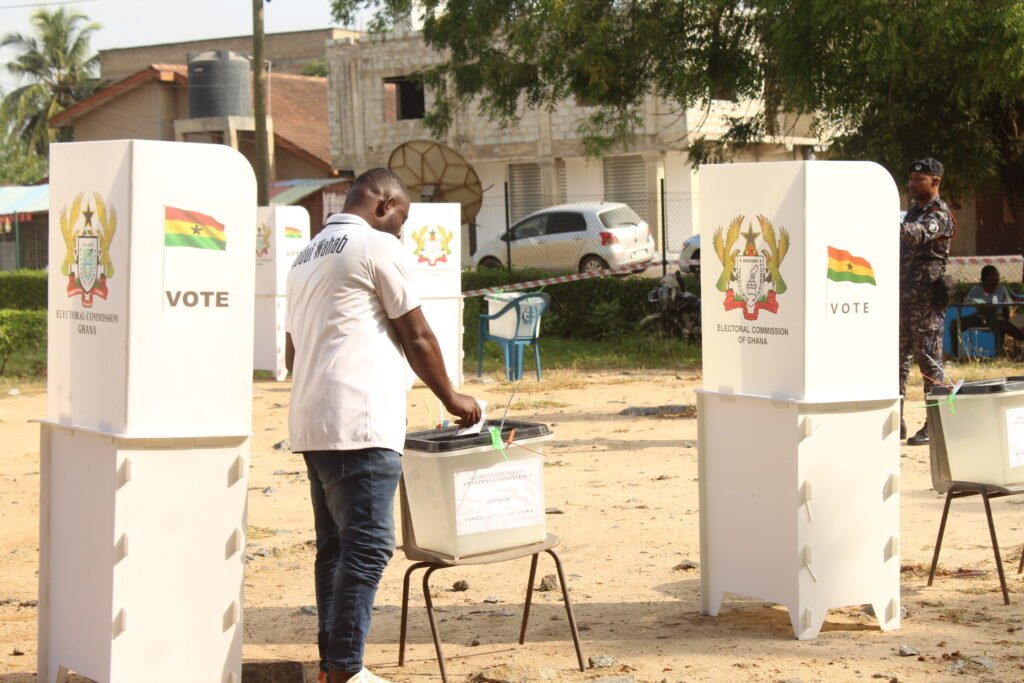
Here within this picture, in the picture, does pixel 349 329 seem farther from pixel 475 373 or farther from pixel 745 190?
pixel 475 373

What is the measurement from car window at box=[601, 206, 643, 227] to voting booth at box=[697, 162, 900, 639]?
21.6 m

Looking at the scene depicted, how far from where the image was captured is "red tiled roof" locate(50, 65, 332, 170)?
4128 cm

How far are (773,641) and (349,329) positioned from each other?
7.36 ft

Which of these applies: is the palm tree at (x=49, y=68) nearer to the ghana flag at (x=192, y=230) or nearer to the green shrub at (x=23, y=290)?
the green shrub at (x=23, y=290)

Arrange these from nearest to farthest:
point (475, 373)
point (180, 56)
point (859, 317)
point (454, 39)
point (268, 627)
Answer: point (859, 317), point (268, 627), point (475, 373), point (454, 39), point (180, 56)

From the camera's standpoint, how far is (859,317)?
5.43 meters

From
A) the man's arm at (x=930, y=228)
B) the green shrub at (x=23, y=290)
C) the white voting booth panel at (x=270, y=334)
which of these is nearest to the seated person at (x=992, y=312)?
the man's arm at (x=930, y=228)

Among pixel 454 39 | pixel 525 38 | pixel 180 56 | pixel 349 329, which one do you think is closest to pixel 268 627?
pixel 349 329

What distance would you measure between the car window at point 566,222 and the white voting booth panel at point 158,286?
22.8 meters

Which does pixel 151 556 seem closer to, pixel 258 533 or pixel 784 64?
pixel 258 533

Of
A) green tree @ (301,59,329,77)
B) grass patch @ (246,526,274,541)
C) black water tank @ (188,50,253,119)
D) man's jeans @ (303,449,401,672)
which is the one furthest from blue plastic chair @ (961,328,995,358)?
green tree @ (301,59,329,77)

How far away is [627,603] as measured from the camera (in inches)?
241

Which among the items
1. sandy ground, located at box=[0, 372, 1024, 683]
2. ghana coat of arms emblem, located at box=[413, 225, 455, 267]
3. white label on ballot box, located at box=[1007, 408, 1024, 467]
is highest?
ghana coat of arms emblem, located at box=[413, 225, 455, 267]

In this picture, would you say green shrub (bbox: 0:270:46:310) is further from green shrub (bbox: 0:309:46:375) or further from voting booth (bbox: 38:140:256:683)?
voting booth (bbox: 38:140:256:683)
